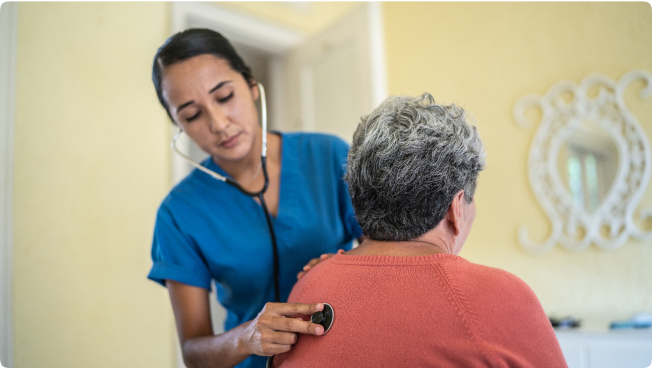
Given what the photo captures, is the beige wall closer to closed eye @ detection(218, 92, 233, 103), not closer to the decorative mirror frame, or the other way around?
the decorative mirror frame

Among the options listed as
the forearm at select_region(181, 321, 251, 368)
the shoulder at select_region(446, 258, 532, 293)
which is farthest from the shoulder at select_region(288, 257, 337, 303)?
the shoulder at select_region(446, 258, 532, 293)

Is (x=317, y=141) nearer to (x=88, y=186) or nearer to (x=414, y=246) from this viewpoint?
(x=414, y=246)

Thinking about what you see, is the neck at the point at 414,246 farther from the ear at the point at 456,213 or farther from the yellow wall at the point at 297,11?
the yellow wall at the point at 297,11

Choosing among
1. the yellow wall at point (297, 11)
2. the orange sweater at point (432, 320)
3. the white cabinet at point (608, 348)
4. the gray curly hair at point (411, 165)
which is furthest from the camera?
the yellow wall at point (297, 11)

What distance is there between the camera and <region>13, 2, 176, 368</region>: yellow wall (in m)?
1.79

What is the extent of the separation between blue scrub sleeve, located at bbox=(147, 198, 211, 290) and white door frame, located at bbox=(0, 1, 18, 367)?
952 mm

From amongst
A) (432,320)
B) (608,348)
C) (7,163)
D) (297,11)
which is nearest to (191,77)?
(432,320)

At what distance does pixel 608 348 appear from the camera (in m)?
1.61

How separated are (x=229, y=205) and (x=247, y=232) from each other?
0.09 meters

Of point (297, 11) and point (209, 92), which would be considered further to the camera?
point (297, 11)

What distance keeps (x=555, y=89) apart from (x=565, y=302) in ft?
3.12

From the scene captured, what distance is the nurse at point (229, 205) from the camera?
1056mm

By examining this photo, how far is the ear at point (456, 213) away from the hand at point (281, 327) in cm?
27

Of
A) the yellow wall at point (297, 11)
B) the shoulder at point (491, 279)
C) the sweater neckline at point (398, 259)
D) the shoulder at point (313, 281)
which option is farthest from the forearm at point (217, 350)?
the yellow wall at point (297, 11)
